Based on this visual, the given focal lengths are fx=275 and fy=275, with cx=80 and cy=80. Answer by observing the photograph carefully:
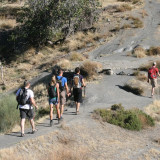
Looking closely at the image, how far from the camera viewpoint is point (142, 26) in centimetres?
3112

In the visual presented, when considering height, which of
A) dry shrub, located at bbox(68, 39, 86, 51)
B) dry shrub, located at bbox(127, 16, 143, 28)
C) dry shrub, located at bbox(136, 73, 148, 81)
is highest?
dry shrub, located at bbox(127, 16, 143, 28)

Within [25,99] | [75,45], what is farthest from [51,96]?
[75,45]

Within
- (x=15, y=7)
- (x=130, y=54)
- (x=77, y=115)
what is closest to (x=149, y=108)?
(x=77, y=115)

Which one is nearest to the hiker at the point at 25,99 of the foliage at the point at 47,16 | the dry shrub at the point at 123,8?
the foliage at the point at 47,16

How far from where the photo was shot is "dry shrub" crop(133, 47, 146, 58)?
71.3ft

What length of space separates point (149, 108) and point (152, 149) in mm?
3886

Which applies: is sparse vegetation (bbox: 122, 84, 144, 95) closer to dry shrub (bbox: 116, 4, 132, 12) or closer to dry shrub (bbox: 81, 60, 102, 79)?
dry shrub (bbox: 81, 60, 102, 79)

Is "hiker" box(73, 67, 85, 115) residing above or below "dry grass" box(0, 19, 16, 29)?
below

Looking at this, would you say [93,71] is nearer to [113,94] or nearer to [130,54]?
[113,94]

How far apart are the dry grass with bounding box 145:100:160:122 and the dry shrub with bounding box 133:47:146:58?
9971 mm

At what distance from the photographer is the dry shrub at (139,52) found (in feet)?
71.3

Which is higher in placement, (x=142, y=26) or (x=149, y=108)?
(x=142, y=26)

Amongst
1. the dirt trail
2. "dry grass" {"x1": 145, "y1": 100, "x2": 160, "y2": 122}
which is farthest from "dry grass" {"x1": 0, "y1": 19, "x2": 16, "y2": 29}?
"dry grass" {"x1": 145, "y1": 100, "x2": 160, "y2": 122}

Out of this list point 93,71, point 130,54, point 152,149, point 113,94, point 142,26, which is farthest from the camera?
point 142,26
